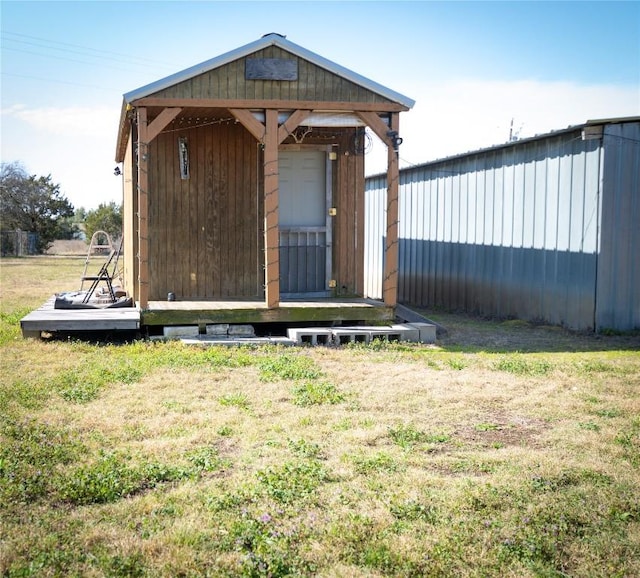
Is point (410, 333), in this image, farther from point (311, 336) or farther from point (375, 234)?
point (375, 234)

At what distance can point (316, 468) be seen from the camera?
4402 millimetres

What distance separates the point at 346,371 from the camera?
7.54 m

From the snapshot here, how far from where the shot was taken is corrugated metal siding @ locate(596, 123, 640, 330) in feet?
33.0

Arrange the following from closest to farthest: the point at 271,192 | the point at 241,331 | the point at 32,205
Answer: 1. the point at 271,192
2. the point at 241,331
3. the point at 32,205

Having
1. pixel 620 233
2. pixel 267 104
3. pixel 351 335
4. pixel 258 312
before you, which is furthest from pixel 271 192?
pixel 620 233

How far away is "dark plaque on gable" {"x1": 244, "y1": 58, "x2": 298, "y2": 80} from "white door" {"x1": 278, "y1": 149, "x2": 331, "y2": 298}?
1735 mm

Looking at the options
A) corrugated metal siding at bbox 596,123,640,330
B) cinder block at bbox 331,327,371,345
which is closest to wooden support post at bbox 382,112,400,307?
cinder block at bbox 331,327,371,345

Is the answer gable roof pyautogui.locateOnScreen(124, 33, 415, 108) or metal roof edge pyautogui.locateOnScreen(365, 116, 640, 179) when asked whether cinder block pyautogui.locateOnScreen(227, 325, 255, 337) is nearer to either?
gable roof pyautogui.locateOnScreen(124, 33, 415, 108)

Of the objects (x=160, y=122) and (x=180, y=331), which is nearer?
(x=160, y=122)

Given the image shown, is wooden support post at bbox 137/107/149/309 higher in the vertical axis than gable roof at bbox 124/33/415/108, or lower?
lower

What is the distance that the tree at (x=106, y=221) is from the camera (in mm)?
40469

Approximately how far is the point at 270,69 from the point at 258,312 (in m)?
3.06

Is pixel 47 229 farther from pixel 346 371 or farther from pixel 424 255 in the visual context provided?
pixel 346 371

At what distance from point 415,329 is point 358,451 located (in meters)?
4.87
